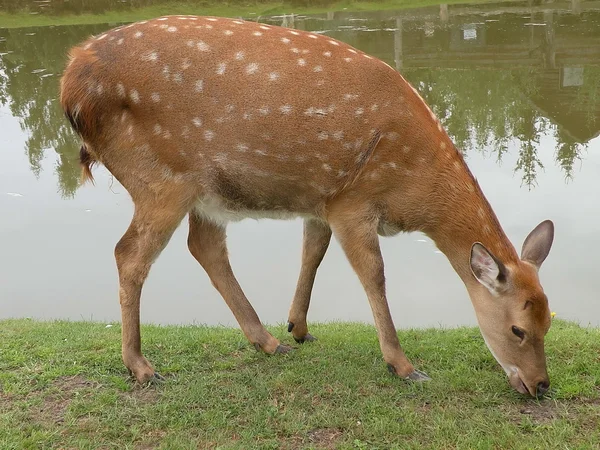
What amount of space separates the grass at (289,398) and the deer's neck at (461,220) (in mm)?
696


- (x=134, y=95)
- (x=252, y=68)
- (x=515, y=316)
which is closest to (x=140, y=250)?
(x=134, y=95)

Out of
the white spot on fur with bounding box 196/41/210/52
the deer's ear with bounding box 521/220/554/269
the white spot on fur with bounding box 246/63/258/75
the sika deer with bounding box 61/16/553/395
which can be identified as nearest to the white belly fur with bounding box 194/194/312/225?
the sika deer with bounding box 61/16/553/395

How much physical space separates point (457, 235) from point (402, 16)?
18.2m

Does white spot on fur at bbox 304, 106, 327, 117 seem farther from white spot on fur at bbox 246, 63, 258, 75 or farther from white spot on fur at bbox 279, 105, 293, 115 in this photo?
white spot on fur at bbox 246, 63, 258, 75

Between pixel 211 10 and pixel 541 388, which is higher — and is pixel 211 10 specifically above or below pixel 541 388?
above

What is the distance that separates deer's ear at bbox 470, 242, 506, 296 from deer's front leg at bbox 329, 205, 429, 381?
0.59 meters

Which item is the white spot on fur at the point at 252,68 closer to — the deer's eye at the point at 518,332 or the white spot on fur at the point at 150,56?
the white spot on fur at the point at 150,56

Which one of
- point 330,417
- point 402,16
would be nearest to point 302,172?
point 330,417

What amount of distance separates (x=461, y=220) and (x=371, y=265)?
0.57m

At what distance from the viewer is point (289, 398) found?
4094 millimetres

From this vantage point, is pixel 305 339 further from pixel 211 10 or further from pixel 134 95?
pixel 211 10

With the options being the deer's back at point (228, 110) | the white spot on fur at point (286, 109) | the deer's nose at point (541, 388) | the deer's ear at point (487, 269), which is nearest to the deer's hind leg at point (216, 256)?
the deer's back at point (228, 110)

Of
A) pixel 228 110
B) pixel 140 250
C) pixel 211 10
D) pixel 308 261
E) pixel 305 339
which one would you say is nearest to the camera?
pixel 228 110

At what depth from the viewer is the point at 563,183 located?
31.7 feet
